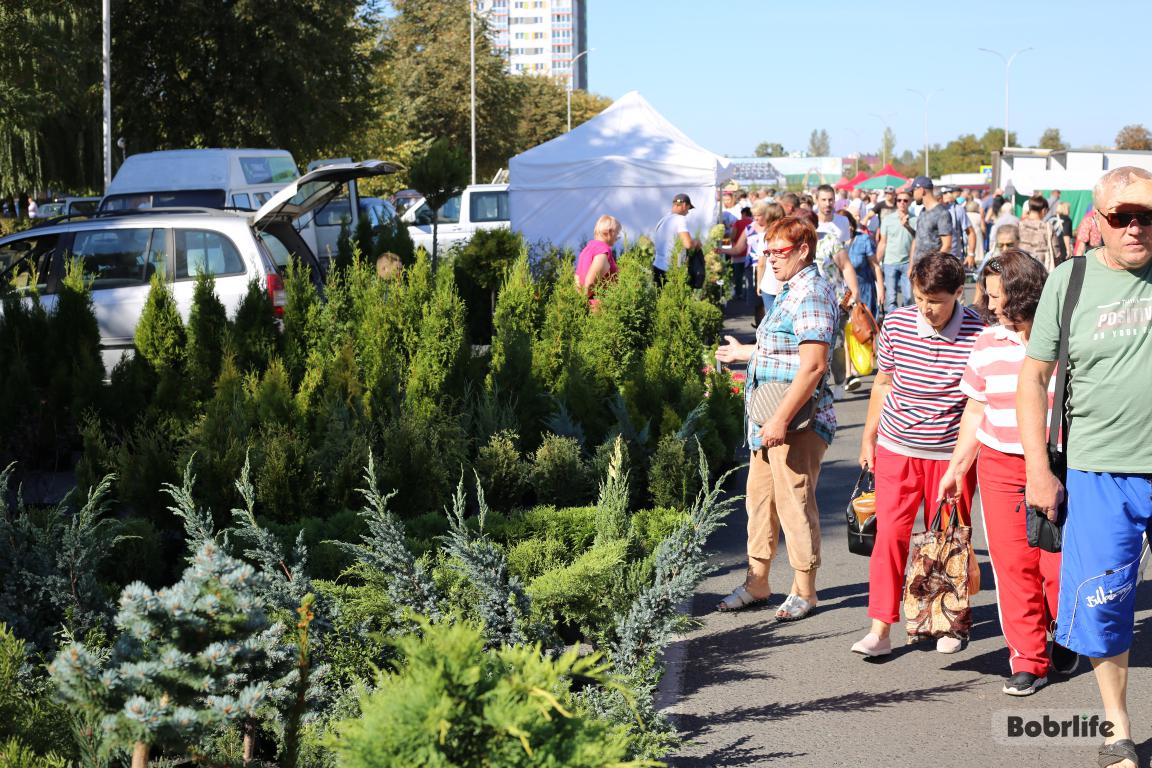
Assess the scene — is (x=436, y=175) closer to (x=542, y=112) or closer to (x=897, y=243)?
(x=897, y=243)

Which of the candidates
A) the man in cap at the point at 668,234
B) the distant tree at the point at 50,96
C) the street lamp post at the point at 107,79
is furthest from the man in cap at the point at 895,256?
the street lamp post at the point at 107,79

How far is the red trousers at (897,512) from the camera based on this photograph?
203 inches

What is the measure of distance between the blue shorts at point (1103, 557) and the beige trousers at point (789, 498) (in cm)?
163

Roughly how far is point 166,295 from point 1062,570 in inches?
259

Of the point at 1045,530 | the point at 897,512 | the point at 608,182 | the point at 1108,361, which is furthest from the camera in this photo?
the point at 608,182

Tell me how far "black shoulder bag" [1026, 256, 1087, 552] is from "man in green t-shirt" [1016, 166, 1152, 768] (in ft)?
0.07

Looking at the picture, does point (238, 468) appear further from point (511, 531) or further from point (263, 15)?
point (263, 15)

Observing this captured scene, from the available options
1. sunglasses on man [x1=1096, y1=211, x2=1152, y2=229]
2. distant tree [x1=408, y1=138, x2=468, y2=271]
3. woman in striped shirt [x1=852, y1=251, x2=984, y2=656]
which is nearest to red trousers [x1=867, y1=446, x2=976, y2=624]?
woman in striped shirt [x1=852, y1=251, x2=984, y2=656]

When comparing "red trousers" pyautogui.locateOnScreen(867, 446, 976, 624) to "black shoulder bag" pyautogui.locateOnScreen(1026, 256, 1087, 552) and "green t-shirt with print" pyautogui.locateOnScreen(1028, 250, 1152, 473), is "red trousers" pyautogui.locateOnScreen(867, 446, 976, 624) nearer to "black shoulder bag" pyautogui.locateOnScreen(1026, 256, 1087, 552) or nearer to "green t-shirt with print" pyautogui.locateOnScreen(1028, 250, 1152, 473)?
"black shoulder bag" pyautogui.locateOnScreen(1026, 256, 1087, 552)

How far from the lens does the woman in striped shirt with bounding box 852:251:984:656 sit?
5121 mm

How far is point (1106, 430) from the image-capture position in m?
3.93

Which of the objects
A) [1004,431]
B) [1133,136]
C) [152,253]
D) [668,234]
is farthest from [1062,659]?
[1133,136]

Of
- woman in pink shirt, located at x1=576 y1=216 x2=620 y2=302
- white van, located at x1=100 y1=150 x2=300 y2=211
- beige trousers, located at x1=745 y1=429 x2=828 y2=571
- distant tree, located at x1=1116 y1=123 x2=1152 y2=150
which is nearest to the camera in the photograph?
beige trousers, located at x1=745 y1=429 x2=828 y2=571

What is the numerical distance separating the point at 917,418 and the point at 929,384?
15 centimetres
